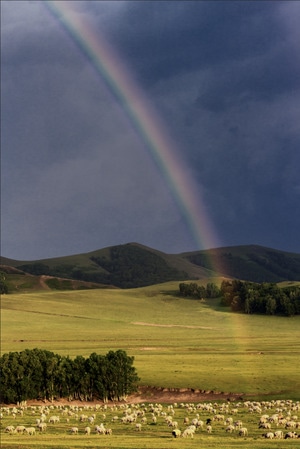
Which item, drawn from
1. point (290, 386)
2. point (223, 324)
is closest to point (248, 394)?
point (290, 386)

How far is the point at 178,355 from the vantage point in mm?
111375

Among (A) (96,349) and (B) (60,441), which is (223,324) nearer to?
(A) (96,349)

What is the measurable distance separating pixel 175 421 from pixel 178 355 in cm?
5276

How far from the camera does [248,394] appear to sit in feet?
269

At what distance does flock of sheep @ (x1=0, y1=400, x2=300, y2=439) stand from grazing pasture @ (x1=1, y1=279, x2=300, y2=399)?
10588 millimetres

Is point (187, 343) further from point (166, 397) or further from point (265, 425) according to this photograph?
point (265, 425)

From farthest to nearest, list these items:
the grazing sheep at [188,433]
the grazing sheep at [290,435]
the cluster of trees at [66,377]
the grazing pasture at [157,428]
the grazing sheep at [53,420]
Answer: the cluster of trees at [66,377]
the grazing sheep at [53,420]
the grazing sheep at [188,433]
the grazing sheep at [290,435]
the grazing pasture at [157,428]

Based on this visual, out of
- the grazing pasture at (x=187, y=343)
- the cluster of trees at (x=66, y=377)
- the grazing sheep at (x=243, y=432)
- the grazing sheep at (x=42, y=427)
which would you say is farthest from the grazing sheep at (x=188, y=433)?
the cluster of trees at (x=66, y=377)

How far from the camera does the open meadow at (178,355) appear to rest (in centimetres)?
4844

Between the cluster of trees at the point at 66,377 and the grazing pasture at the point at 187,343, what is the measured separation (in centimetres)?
567

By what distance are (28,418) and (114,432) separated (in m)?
17.8

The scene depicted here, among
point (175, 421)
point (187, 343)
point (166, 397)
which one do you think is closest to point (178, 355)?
point (187, 343)

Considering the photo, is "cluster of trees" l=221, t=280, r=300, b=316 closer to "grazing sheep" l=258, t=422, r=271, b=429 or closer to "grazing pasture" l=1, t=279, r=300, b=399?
"grazing pasture" l=1, t=279, r=300, b=399

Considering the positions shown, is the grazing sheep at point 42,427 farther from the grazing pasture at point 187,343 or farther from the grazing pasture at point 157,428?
the grazing pasture at point 187,343
